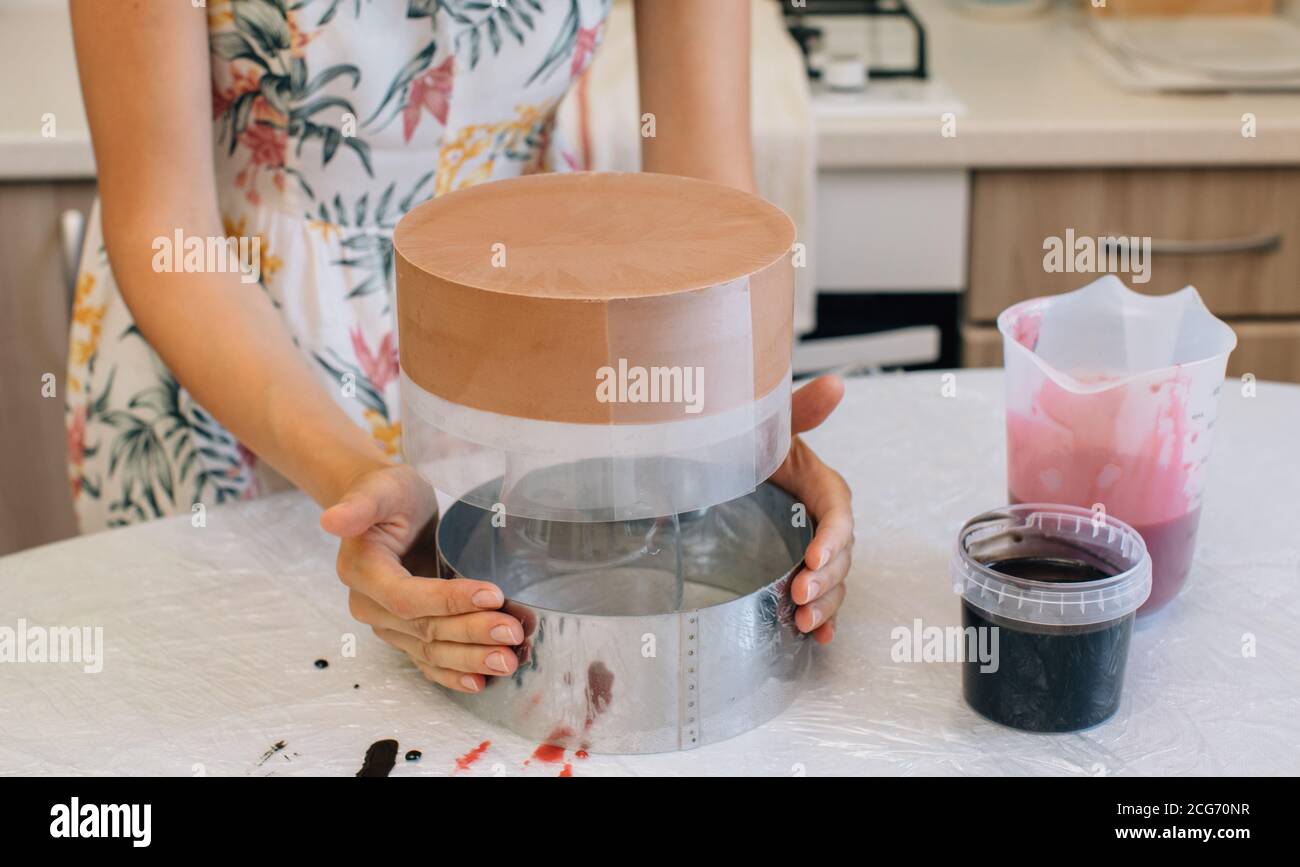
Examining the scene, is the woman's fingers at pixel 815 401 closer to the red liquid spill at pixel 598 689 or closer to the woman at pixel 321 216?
the woman at pixel 321 216

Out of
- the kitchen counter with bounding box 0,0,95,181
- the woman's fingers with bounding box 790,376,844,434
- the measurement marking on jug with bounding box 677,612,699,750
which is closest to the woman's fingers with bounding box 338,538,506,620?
the measurement marking on jug with bounding box 677,612,699,750

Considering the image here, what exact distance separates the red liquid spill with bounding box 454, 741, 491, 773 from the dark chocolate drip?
0.04 meters

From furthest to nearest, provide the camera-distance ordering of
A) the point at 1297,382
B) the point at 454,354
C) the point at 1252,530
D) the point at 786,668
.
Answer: the point at 1297,382 < the point at 1252,530 < the point at 786,668 < the point at 454,354

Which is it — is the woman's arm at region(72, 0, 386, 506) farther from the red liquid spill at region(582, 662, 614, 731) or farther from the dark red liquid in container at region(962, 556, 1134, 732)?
the dark red liquid in container at region(962, 556, 1134, 732)

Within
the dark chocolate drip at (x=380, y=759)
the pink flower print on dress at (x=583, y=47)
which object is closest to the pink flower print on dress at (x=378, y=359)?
the pink flower print on dress at (x=583, y=47)

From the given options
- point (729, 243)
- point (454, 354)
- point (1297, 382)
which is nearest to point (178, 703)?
point (454, 354)

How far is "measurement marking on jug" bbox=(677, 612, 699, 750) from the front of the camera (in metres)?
0.77

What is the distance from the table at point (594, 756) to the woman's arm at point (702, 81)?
0.28 metres

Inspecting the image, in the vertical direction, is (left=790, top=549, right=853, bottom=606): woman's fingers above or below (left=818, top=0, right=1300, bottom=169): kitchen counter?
below

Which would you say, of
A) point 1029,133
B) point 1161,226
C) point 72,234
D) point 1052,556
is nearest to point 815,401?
point 1052,556

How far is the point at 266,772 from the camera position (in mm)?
775

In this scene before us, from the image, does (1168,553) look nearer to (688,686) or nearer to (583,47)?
(688,686)
